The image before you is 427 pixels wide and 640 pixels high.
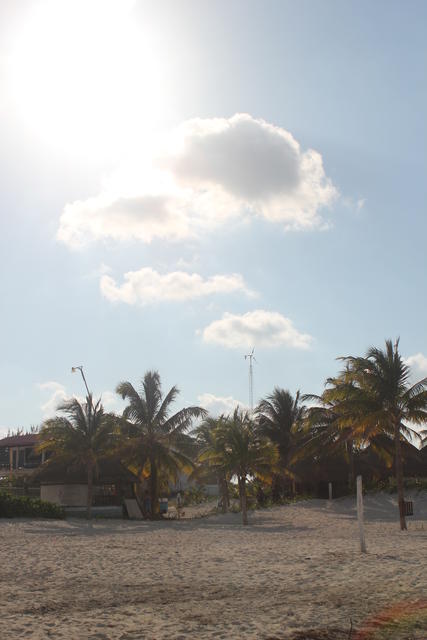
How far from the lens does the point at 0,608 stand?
28.6 feet

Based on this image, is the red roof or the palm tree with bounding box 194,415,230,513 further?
the red roof

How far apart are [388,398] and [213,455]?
8.97 metres

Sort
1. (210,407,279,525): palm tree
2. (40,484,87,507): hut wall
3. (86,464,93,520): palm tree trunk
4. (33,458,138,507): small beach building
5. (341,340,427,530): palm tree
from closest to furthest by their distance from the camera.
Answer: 1. (341,340,427,530): palm tree
2. (210,407,279,525): palm tree
3. (86,464,93,520): palm tree trunk
4. (33,458,138,507): small beach building
5. (40,484,87,507): hut wall

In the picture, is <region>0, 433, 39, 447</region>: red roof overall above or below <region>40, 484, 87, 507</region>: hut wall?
above

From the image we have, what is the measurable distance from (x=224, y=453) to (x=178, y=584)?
1773 cm

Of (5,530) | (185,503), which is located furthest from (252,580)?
(185,503)

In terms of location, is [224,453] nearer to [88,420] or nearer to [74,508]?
[88,420]

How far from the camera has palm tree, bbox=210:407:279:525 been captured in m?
28.3

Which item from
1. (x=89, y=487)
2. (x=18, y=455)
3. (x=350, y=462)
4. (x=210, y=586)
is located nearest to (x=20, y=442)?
(x=18, y=455)

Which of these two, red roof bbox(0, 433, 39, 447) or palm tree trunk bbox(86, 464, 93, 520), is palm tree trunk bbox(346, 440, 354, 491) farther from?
red roof bbox(0, 433, 39, 447)

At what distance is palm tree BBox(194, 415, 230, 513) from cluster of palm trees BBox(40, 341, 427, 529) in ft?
0.21

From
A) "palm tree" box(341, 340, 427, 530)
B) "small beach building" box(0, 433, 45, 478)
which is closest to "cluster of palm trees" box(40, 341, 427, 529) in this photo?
"palm tree" box(341, 340, 427, 530)

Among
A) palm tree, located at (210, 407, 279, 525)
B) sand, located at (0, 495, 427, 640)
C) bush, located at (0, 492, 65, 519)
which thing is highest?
palm tree, located at (210, 407, 279, 525)

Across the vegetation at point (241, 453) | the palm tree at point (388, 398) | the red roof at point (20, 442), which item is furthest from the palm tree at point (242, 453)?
the red roof at point (20, 442)
